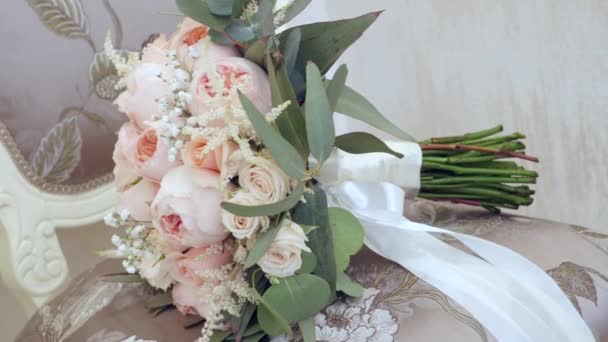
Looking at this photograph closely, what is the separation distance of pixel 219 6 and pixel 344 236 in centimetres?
25

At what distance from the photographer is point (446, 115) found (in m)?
1.24

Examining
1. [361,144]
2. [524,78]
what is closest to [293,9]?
[361,144]

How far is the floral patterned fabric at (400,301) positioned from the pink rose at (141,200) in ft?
0.41

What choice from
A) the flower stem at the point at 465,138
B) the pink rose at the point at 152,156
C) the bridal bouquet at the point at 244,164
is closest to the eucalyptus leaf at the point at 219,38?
the bridal bouquet at the point at 244,164

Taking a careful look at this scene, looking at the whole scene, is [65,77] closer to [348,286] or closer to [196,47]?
[196,47]

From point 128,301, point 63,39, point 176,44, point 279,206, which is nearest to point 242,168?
point 279,206

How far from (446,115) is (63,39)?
2.45 feet

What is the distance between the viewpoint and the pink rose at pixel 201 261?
0.58m

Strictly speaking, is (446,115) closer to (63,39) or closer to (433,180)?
(433,180)

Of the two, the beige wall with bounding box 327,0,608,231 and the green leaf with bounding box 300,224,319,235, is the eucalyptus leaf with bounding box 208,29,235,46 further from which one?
the beige wall with bounding box 327,0,608,231

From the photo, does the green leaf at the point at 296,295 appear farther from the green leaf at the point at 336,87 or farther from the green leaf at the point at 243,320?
the green leaf at the point at 336,87

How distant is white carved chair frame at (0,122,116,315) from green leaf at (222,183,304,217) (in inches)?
27.8

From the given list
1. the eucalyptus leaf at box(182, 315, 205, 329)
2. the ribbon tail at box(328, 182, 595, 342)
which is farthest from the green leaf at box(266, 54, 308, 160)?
the eucalyptus leaf at box(182, 315, 205, 329)

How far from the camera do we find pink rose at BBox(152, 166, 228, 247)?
54cm
